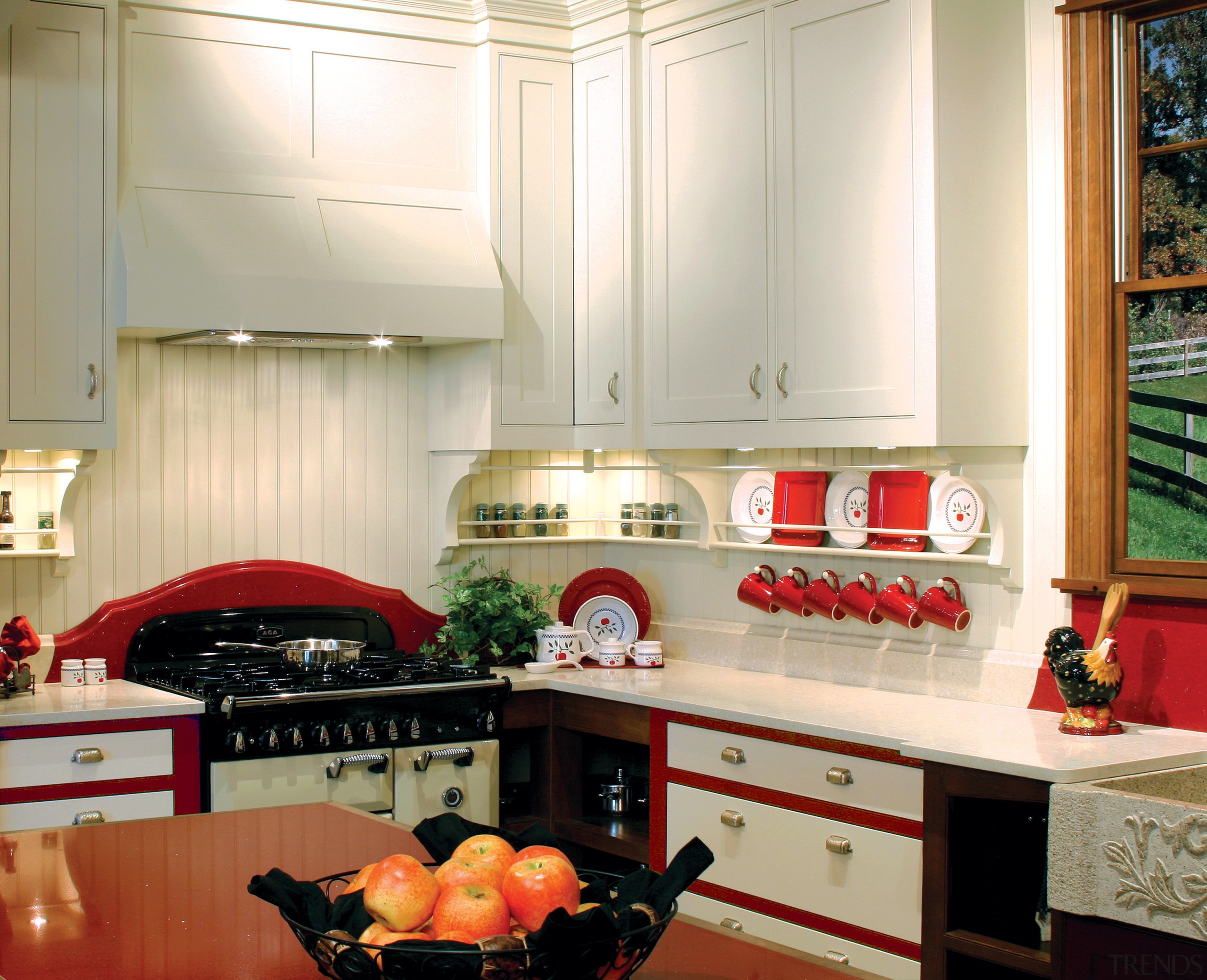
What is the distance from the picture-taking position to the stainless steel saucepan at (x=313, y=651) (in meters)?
3.74

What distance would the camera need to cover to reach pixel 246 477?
3.91 metres

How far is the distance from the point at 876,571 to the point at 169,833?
7.39 feet

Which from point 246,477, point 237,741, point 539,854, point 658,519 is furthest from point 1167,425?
point 246,477

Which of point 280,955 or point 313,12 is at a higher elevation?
point 313,12

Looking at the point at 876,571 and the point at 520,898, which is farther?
the point at 876,571

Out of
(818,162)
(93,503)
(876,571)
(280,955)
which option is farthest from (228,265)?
(280,955)

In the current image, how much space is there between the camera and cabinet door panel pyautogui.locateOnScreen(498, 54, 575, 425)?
3867 millimetres

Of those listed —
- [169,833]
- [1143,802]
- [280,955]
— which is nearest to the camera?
[280,955]

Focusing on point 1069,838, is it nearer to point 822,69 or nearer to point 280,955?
point 280,955

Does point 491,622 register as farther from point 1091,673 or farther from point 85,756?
point 1091,673

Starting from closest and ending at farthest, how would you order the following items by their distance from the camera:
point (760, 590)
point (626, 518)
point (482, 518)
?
1. point (760, 590)
2. point (482, 518)
3. point (626, 518)

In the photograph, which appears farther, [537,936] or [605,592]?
[605,592]

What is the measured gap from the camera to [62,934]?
52.1 inches

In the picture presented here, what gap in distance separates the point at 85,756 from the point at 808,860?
5.82ft
